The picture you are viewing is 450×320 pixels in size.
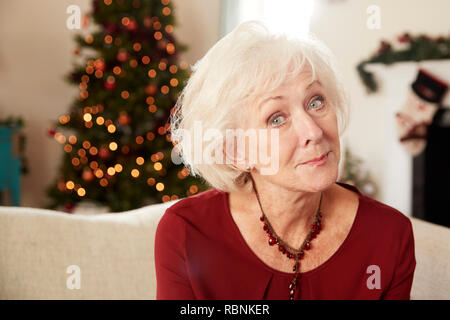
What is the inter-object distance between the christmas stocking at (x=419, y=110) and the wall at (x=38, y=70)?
6.24ft

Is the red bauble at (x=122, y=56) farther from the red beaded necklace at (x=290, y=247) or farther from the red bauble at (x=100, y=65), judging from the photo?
the red beaded necklace at (x=290, y=247)

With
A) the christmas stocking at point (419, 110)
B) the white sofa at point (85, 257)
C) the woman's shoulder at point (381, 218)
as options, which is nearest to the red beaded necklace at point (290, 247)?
the woman's shoulder at point (381, 218)

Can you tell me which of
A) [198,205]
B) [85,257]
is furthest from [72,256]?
[198,205]

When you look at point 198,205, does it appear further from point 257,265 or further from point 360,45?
point 360,45

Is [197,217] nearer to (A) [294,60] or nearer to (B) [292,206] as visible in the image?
(B) [292,206]

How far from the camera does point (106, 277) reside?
150cm

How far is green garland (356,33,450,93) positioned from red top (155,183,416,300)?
2940 millimetres

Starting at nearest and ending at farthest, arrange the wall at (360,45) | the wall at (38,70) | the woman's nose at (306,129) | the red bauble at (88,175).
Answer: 1. the woman's nose at (306,129)
2. the red bauble at (88,175)
3. the wall at (360,45)
4. the wall at (38,70)

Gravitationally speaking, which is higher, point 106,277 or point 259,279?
point 259,279

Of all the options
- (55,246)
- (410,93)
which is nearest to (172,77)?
(410,93)

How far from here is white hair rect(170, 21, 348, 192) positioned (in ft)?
3.61

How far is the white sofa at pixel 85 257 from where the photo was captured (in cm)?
146

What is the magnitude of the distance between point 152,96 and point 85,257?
2.26 meters

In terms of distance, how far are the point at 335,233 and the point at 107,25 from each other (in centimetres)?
283
